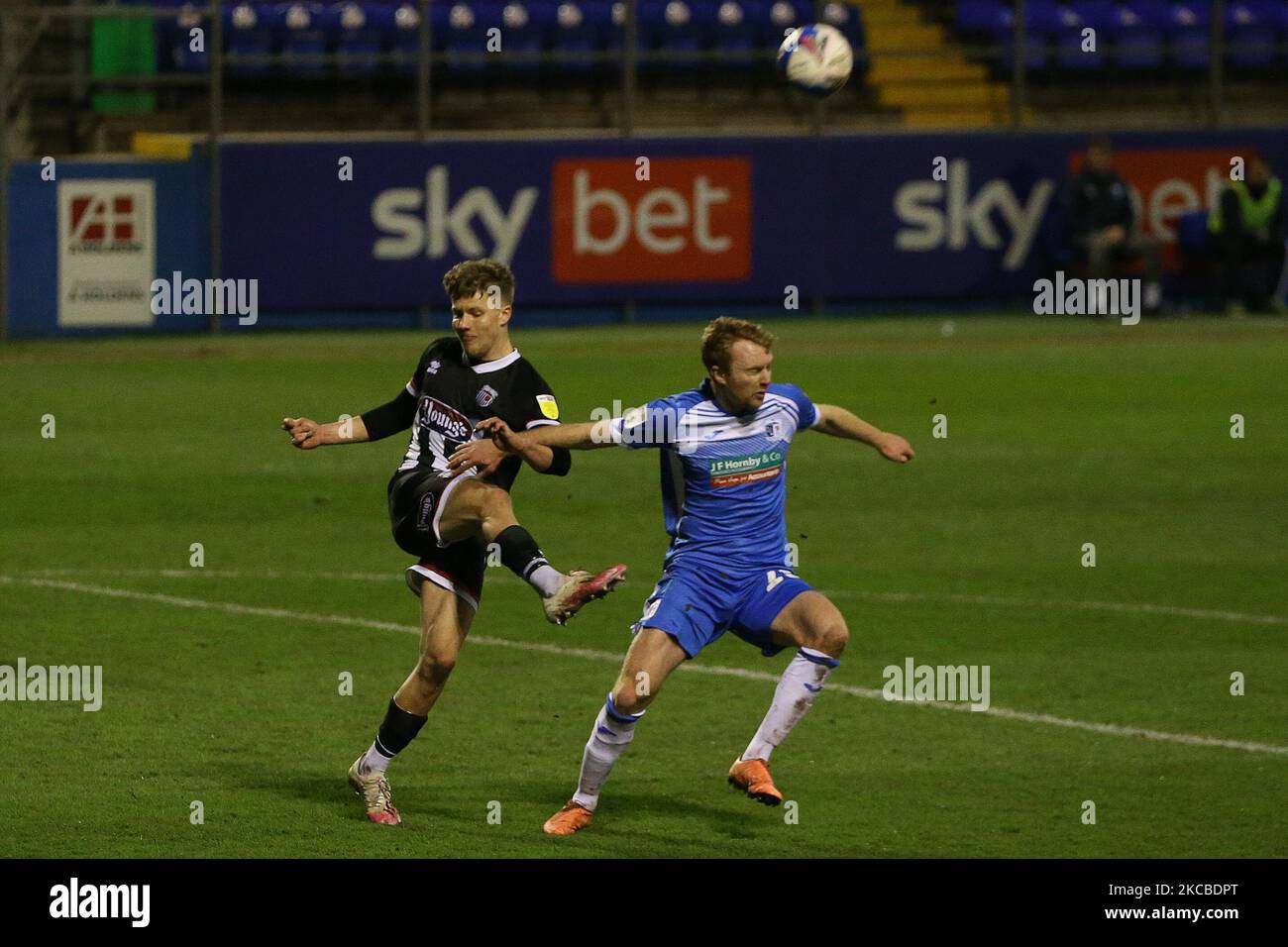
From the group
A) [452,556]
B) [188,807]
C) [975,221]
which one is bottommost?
→ [188,807]

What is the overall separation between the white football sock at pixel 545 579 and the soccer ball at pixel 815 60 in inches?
359

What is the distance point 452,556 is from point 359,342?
53.4 feet

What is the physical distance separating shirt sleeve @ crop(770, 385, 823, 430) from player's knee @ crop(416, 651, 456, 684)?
64.2 inches

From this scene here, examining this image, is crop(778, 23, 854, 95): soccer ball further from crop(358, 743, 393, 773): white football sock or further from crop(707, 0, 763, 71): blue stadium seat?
crop(707, 0, 763, 71): blue stadium seat

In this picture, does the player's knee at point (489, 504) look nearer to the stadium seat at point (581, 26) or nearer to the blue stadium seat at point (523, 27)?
the blue stadium seat at point (523, 27)

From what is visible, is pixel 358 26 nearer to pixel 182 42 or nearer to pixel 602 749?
pixel 182 42

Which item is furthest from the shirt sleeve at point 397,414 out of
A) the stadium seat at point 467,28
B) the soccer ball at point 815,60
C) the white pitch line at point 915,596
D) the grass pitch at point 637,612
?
the stadium seat at point 467,28

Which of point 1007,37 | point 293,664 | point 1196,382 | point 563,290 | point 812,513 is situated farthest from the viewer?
point 1007,37

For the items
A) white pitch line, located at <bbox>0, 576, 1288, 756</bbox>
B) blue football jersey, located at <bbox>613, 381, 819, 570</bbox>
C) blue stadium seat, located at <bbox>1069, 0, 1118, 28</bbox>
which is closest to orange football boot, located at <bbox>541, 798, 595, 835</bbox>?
blue football jersey, located at <bbox>613, 381, 819, 570</bbox>

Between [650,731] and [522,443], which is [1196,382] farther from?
[522,443]

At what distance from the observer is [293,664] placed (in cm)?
1141

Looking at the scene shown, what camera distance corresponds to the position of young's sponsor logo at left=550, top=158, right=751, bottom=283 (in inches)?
1014

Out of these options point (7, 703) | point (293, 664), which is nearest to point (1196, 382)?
point (293, 664)

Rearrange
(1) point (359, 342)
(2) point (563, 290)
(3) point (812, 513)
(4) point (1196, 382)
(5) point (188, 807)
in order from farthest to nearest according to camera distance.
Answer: (2) point (563, 290) → (1) point (359, 342) → (4) point (1196, 382) → (3) point (812, 513) → (5) point (188, 807)
